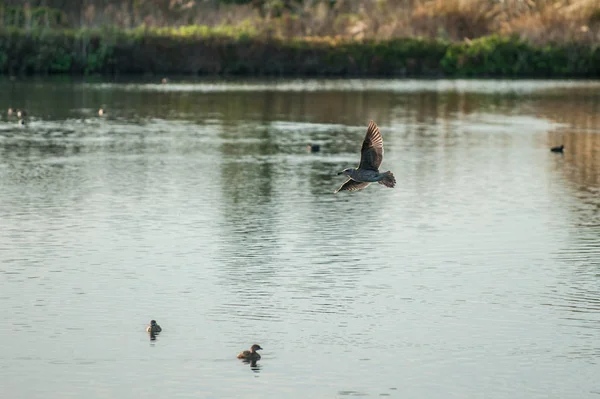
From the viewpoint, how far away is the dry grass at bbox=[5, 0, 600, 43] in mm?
70625

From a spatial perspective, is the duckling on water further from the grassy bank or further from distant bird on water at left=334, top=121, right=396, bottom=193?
Answer: the grassy bank

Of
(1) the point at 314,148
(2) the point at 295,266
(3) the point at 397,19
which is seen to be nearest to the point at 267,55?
(3) the point at 397,19

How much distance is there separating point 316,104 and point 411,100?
4.38 meters

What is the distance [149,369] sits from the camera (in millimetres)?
14398

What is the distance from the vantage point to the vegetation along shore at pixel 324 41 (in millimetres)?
66875

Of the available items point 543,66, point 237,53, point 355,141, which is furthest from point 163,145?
point 543,66

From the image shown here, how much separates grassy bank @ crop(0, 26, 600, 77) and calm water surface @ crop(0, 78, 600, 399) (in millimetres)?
26312

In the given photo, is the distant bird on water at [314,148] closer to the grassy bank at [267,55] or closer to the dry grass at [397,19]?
the grassy bank at [267,55]

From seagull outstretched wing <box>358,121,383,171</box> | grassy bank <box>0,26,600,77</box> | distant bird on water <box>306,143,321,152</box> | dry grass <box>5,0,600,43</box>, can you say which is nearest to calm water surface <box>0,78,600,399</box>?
distant bird on water <box>306,143,321,152</box>

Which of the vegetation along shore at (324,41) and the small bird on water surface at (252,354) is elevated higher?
the vegetation along shore at (324,41)

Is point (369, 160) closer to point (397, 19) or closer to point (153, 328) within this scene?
point (153, 328)

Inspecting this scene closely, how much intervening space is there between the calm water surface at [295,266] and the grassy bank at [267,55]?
86.3ft

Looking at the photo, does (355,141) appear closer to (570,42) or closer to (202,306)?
(202,306)

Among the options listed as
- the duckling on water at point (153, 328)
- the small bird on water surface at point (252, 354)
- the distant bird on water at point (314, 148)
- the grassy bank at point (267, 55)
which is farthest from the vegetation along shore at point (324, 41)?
the small bird on water surface at point (252, 354)
